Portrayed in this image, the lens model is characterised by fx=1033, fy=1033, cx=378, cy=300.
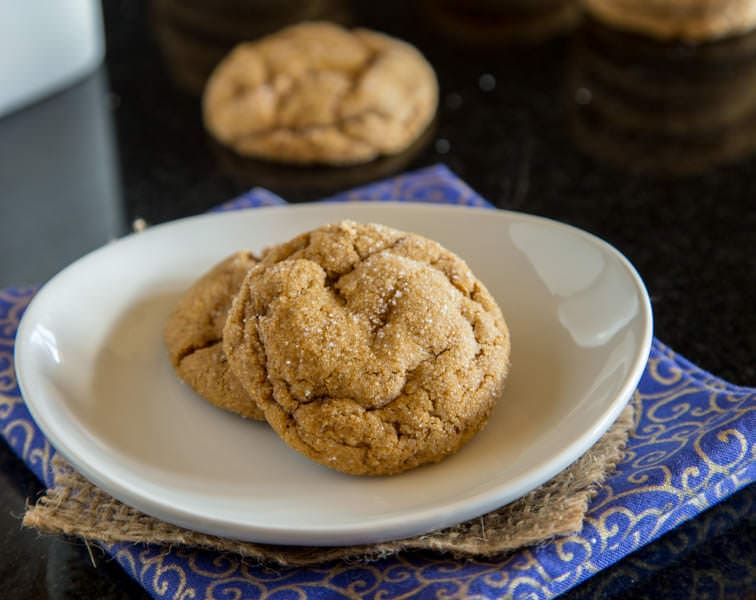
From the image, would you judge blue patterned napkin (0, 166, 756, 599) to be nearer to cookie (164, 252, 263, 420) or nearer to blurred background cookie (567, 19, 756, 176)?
cookie (164, 252, 263, 420)

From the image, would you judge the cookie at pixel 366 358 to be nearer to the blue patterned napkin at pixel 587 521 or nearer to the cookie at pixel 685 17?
the blue patterned napkin at pixel 587 521

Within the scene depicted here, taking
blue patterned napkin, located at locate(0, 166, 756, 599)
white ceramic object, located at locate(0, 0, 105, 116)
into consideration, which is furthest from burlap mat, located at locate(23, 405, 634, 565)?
white ceramic object, located at locate(0, 0, 105, 116)

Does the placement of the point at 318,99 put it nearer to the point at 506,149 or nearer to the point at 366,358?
the point at 506,149

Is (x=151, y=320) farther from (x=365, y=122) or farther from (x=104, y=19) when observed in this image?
(x=104, y=19)

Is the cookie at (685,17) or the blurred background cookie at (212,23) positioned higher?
the cookie at (685,17)

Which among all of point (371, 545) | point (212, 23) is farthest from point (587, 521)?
point (212, 23)

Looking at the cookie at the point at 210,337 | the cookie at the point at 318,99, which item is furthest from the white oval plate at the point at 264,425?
the cookie at the point at 318,99
